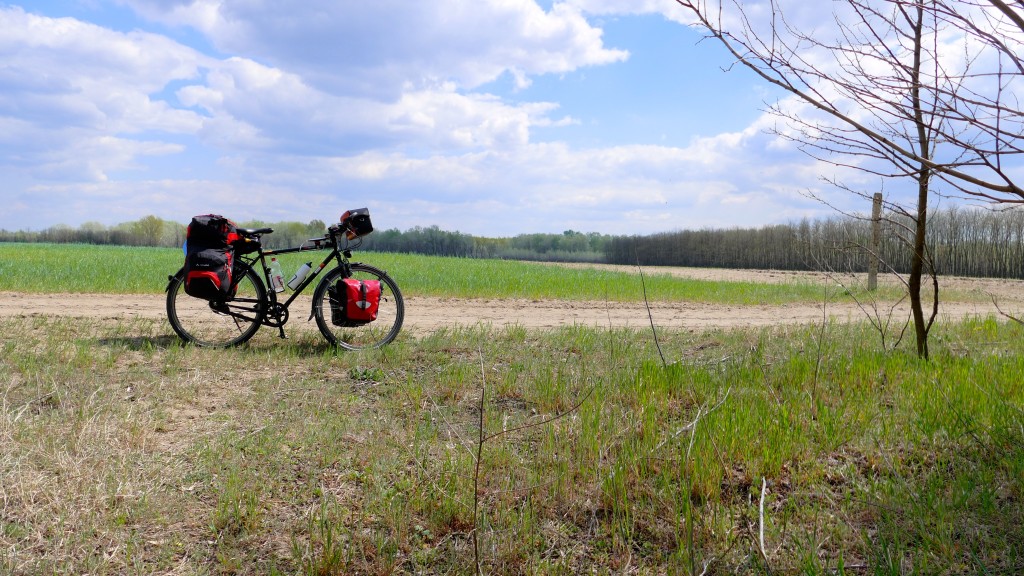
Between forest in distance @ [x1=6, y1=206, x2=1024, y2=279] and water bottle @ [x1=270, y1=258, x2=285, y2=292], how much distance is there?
1291mm

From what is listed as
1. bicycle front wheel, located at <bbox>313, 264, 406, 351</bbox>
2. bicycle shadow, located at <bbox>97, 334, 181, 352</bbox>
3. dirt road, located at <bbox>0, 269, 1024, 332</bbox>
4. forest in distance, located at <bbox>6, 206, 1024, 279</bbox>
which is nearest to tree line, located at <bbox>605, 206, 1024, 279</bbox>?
forest in distance, located at <bbox>6, 206, 1024, 279</bbox>

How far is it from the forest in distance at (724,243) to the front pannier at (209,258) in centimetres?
166

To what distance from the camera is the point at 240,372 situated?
601cm

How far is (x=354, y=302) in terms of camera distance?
6730 mm

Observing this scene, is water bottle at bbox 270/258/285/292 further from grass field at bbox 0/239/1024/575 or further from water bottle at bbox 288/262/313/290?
grass field at bbox 0/239/1024/575

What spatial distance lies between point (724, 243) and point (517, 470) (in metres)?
43.8

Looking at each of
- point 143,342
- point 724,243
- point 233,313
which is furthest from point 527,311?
point 724,243

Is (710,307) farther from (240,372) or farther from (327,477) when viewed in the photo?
(327,477)

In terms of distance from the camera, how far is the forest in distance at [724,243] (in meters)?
29.6

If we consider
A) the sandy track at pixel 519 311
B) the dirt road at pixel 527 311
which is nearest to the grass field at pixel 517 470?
the dirt road at pixel 527 311

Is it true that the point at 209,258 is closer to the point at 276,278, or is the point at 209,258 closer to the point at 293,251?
the point at 276,278

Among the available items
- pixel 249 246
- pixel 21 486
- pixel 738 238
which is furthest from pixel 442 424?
pixel 738 238

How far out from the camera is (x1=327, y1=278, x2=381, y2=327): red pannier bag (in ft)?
22.1

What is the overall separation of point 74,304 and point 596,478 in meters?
10.4
